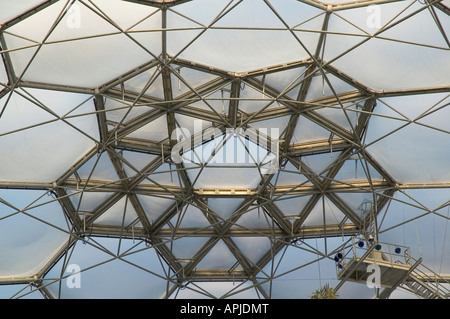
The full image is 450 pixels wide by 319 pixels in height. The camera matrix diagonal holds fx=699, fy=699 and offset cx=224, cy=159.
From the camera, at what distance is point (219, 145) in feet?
123

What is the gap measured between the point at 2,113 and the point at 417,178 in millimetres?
21801

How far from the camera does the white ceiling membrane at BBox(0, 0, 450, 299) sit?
29.4 metres

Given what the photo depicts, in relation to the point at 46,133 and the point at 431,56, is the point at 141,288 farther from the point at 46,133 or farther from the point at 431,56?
the point at 431,56

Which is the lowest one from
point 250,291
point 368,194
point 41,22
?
point 250,291

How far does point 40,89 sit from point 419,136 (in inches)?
736

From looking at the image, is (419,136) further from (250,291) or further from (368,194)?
(250,291)

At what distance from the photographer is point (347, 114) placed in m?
35.3

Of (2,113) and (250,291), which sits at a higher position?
(2,113)

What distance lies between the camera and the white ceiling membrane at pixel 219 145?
29422 mm

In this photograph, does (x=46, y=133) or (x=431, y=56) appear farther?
(x=46, y=133)

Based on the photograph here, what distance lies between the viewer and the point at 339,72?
32625 millimetres

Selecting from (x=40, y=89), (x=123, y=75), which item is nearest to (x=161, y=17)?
(x=123, y=75)

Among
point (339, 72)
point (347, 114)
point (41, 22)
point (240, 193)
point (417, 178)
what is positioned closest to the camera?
point (41, 22)

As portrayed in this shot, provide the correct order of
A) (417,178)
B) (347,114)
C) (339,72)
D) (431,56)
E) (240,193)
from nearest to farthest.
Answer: (431,56) → (339,72) → (347,114) → (417,178) → (240,193)
